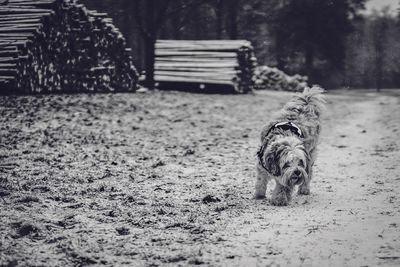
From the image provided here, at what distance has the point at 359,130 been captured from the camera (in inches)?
562

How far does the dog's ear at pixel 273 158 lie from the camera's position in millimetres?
6145

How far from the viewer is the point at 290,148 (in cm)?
604

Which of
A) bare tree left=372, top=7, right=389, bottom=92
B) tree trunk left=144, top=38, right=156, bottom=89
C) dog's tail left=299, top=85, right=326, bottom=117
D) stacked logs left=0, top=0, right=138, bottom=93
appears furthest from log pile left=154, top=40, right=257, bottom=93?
bare tree left=372, top=7, right=389, bottom=92

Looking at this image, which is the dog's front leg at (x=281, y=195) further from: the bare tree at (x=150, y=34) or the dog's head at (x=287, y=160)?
the bare tree at (x=150, y=34)

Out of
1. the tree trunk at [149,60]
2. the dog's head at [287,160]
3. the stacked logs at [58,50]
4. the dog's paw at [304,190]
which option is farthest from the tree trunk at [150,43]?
the dog's head at [287,160]

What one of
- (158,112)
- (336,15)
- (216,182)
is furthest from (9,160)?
(336,15)

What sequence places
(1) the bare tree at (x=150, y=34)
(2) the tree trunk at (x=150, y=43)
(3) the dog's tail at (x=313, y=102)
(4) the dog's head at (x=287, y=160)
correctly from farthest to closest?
(2) the tree trunk at (x=150, y=43)
(1) the bare tree at (x=150, y=34)
(3) the dog's tail at (x=313, y=102)
(4) the dog's head at (x=287, y=160)

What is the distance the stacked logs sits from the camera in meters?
14.7

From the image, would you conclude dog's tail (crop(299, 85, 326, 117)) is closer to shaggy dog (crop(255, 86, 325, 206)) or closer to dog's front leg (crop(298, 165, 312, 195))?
shaggy dog (crop(255, 86, 325, 206))

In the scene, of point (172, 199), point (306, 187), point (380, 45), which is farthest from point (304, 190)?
point (380, 45)

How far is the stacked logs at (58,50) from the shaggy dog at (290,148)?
9.67 metres

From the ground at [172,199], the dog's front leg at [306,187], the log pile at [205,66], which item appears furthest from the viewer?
the log pile at [205,66]

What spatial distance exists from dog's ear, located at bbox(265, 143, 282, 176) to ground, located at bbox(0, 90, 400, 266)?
1.51 ft

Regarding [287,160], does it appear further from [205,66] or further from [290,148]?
[205,66]
